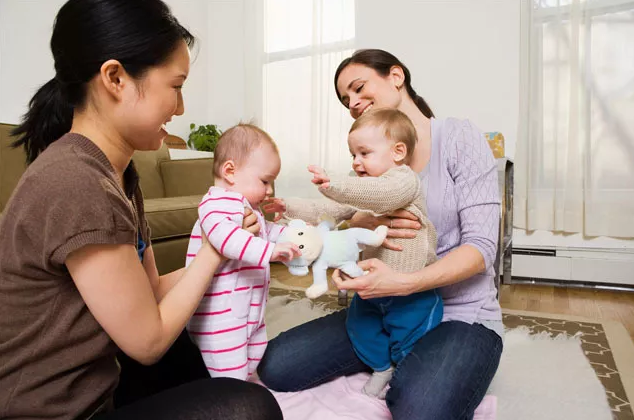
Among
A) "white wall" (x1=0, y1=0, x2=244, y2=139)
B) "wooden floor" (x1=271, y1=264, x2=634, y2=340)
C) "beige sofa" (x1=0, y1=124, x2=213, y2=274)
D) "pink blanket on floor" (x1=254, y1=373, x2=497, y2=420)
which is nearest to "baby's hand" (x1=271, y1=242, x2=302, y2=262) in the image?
"pink blanket on floor" (x1=254, y1=373, x2=497, y2=420)

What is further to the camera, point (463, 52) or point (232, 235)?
point (463, 52)

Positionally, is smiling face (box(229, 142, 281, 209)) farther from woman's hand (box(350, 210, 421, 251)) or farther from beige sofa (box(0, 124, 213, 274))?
beige sofa (box(0, 124, 213, 274))

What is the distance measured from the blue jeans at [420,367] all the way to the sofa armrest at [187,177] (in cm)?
171

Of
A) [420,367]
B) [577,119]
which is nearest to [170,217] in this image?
[420,367]

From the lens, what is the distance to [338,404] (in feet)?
4.04

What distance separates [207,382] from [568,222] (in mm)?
2619

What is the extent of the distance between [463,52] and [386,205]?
232 centimetres

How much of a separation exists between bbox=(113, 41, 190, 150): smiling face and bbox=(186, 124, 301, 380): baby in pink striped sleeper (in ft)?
0.71

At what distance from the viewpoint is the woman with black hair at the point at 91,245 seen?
2.04ft

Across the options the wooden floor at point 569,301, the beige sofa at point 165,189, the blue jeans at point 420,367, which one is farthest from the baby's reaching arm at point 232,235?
the wooden floor at point 569,301

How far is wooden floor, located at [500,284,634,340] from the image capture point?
7.29 feet

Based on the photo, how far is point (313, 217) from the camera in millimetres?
1189

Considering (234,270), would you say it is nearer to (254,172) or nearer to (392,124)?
(254,172)

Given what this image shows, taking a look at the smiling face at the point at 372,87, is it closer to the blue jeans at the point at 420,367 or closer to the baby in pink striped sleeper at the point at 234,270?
the baby in pink striped sleeper at the point at 234,270
